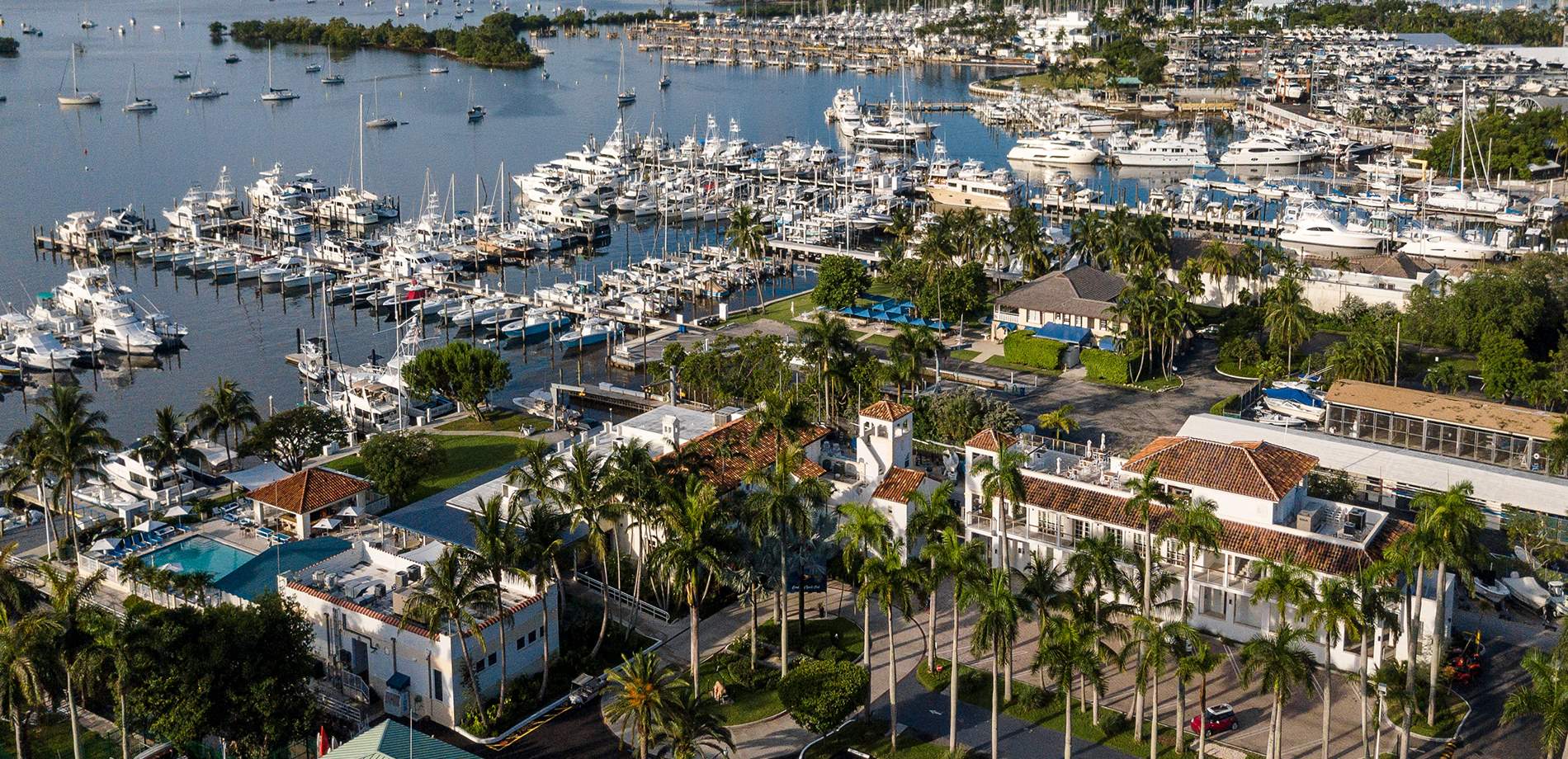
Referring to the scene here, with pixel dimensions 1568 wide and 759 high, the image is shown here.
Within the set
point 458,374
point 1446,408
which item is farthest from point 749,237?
point 1446,408

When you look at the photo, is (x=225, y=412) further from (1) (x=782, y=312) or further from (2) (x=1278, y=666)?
(2) (x=1278, y=666)

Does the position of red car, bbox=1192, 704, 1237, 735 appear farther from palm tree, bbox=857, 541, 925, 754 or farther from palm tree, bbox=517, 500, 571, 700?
palm tree, bbox=517, 500, 571, 700

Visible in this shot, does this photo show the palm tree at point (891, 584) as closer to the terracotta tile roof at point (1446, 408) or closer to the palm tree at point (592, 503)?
the palm tree at point (592, 503)

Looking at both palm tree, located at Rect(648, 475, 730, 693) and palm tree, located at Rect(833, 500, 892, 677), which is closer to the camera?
palm tree, located at Rect(648, 475, 730, 693)

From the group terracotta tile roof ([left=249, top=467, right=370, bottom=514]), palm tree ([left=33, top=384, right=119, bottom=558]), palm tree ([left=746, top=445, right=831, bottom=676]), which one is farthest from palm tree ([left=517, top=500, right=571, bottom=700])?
palm tree ([left=33, top=384, right=119, bottom=558])

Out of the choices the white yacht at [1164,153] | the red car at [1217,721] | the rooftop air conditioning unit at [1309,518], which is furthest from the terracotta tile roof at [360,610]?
the white yacht at [1164,153]

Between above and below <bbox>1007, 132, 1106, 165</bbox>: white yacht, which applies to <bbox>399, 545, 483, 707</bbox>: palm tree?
below
